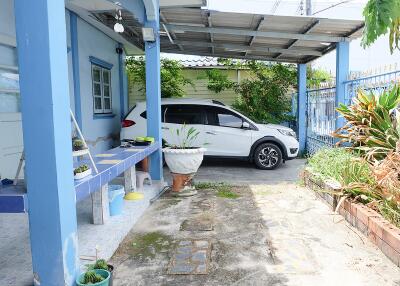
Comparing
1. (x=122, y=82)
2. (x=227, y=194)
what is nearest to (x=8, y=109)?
(x=227, y=194)

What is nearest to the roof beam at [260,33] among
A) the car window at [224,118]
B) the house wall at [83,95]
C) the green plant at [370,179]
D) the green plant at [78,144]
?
the car window at [224,118]

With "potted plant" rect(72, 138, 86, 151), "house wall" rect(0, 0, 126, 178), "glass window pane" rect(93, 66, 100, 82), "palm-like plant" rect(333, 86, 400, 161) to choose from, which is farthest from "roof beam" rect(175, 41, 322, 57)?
"potted plant" rect(72, 138, 86, 151)

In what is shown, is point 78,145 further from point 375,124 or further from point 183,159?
point 375,124

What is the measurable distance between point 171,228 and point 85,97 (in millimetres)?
4298

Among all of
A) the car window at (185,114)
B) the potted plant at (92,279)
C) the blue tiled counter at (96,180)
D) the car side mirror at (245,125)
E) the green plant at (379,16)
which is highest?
the green plant at (379,16)

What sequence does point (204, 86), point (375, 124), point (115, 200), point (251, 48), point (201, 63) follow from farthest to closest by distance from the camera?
point (201, 63), point (204, 86), point (251, 48), point (375, 124), point (115, 200)

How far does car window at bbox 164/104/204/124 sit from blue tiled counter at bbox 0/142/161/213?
271cm

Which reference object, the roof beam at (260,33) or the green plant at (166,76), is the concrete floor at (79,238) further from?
the green plant at (166,76)

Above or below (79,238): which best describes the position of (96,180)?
above

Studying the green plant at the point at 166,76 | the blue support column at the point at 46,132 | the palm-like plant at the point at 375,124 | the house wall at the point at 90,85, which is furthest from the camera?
the green plant at the point at 166,76

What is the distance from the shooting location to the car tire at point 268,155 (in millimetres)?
8086

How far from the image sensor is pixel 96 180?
3.04 m

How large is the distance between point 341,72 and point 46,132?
6532mm

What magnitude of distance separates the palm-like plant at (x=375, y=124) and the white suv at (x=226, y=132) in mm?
2586
